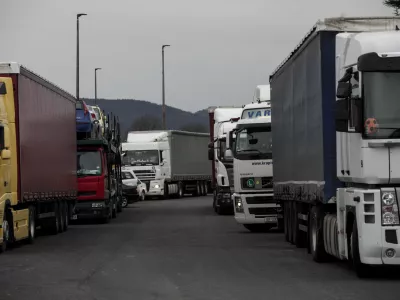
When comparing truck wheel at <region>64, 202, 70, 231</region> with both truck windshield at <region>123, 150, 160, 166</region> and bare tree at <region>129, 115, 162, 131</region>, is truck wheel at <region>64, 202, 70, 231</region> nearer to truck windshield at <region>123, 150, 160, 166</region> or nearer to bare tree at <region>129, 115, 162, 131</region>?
truck windshield at <region>123, 150, 160, 166</region>

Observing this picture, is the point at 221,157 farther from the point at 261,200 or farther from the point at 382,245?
the point at 382,245

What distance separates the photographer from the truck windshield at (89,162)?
3609 cm

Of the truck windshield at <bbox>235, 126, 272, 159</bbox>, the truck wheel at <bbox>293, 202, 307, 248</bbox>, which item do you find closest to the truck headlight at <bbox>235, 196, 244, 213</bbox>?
the truck windshield at <bbox>235, 126, 272, 159</bbox>

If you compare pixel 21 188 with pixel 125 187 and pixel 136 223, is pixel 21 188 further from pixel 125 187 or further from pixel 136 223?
pixel 125 187

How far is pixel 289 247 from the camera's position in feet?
75.9

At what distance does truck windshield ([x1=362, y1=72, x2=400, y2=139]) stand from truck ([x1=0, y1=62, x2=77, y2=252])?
981cm

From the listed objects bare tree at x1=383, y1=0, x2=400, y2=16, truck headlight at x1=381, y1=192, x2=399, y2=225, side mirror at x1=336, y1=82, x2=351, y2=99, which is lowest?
truck headlight at x1=381, y1=192, x2=399, y2=225

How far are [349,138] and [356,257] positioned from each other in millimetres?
1736

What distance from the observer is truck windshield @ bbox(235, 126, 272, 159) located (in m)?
28.6

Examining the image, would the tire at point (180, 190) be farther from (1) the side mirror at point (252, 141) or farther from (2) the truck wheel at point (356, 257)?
(2) the truck wheel at point (356, 257)

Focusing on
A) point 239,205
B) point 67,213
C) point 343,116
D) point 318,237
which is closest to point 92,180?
point 67,213

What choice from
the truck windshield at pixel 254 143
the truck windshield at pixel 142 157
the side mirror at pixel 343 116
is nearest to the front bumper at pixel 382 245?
the side mirror at pixel 343 116

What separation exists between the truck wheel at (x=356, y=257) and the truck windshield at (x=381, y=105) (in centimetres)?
140

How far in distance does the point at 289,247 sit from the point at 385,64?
8667 mm
